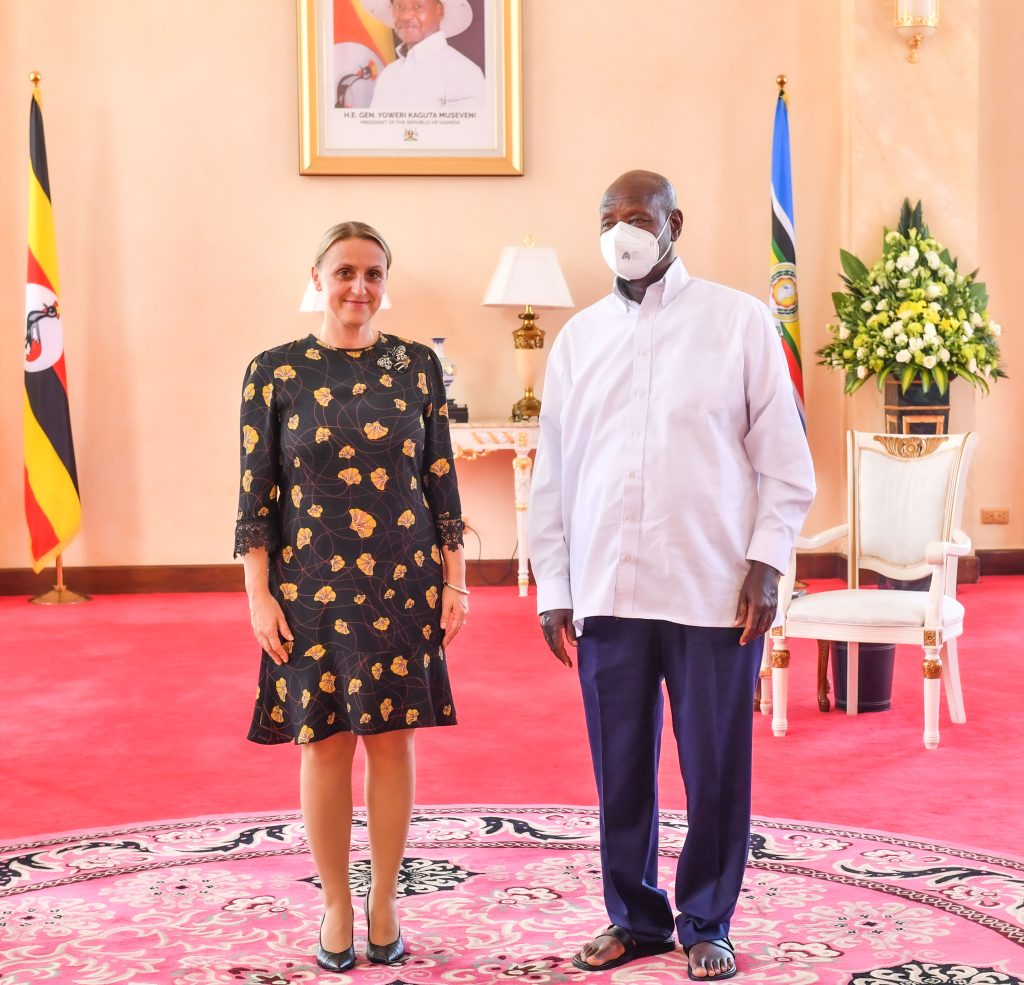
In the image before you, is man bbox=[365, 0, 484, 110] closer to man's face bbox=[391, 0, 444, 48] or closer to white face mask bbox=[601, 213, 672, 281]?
man's face bbox=[391, 0, 444, 48]

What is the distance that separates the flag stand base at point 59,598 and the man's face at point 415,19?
3538 millimetres

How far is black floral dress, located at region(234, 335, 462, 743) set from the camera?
8.61ft

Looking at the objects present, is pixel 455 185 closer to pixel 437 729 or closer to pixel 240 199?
pixel 240 199

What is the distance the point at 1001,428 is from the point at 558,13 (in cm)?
353

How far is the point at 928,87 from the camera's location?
24.9ft

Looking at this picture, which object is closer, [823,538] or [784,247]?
[823,538]

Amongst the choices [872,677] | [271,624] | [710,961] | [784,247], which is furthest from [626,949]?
[784,247]

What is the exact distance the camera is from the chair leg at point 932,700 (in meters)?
4.31

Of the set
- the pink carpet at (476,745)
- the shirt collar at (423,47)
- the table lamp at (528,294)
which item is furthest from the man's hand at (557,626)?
the shirt collar at (423,47)

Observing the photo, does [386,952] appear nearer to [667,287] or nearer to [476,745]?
[667,287]

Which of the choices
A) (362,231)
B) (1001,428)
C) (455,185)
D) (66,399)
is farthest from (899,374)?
(362,231)

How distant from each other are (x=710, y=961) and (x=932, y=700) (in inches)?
78.7

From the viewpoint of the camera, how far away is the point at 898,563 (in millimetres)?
4824

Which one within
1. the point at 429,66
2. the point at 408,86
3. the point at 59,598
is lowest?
the point at 59,598
